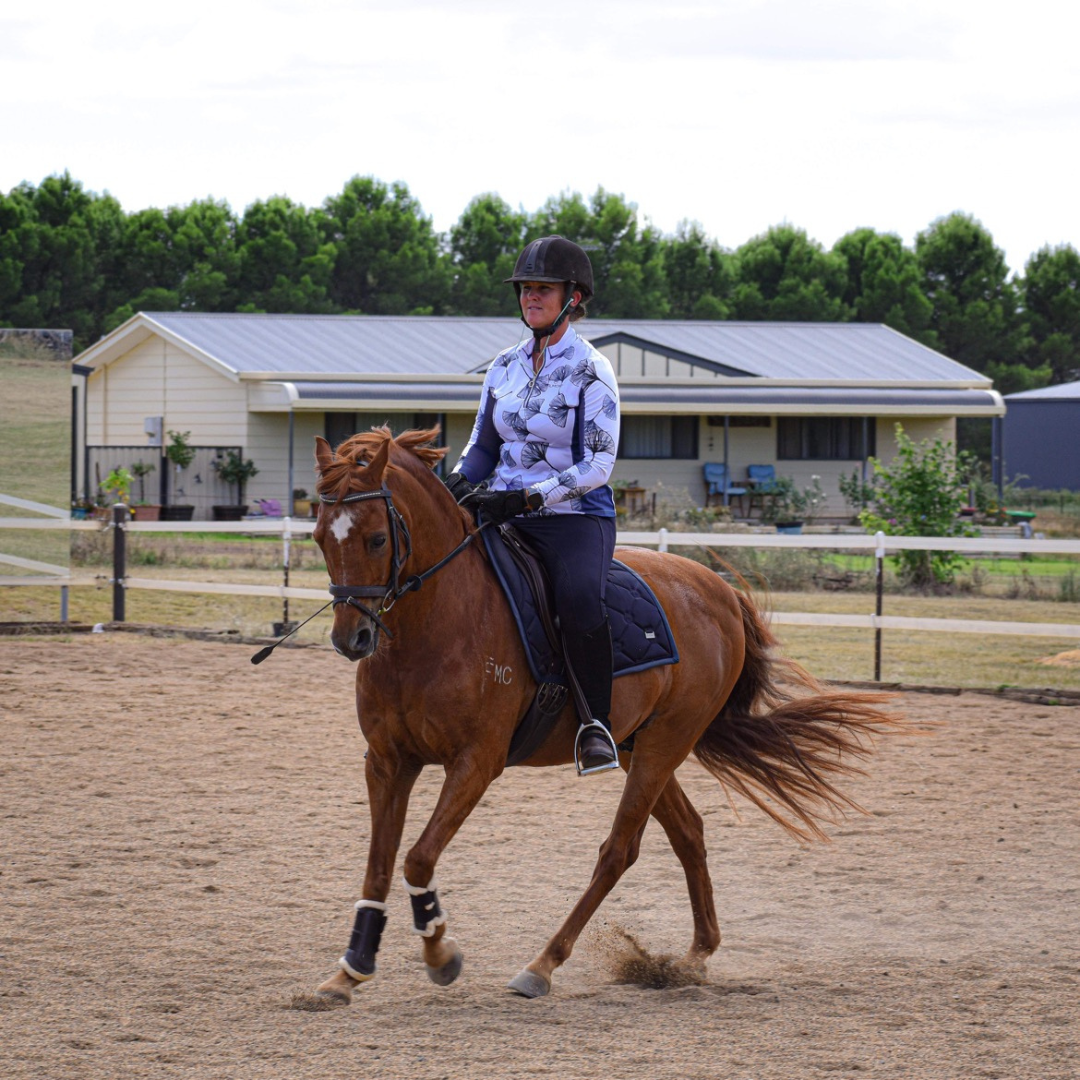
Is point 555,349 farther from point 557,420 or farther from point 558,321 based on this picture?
point 557,420

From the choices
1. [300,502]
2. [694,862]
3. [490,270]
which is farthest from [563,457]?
[490,270]

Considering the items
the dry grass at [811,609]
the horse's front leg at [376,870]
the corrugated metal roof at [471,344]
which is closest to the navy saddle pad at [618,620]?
the horse's front leg at [376,870]

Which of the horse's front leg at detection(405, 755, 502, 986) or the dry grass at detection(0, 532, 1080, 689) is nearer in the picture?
the horse's front leg at detection(405, 755, 502, 986)

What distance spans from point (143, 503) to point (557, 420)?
2416 cm

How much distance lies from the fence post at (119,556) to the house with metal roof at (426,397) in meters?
12.4

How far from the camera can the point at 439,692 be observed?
4574 mm

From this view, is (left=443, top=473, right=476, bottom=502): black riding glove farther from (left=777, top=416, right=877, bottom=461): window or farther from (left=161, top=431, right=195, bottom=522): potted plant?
(left=777, top=416, right=877, bottom=461): window

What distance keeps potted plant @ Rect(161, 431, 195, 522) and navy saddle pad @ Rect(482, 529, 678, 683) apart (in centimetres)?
2356

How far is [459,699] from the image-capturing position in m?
4.61

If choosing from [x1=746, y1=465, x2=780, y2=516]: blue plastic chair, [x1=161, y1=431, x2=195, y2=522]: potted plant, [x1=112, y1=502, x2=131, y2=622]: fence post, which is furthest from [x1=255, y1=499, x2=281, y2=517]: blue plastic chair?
[x1=112, y1=502, x2=131, y2=622]: fence post

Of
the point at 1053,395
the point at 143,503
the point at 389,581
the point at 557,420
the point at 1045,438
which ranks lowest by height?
the point at 389,581

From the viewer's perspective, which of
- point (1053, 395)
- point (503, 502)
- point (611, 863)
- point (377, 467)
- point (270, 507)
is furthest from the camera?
point (1053, 395)

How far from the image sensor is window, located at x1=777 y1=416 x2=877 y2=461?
105ft

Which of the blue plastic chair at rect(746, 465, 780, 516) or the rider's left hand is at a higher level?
the blue plastic chair at rect(746, 465, 780, 516)
